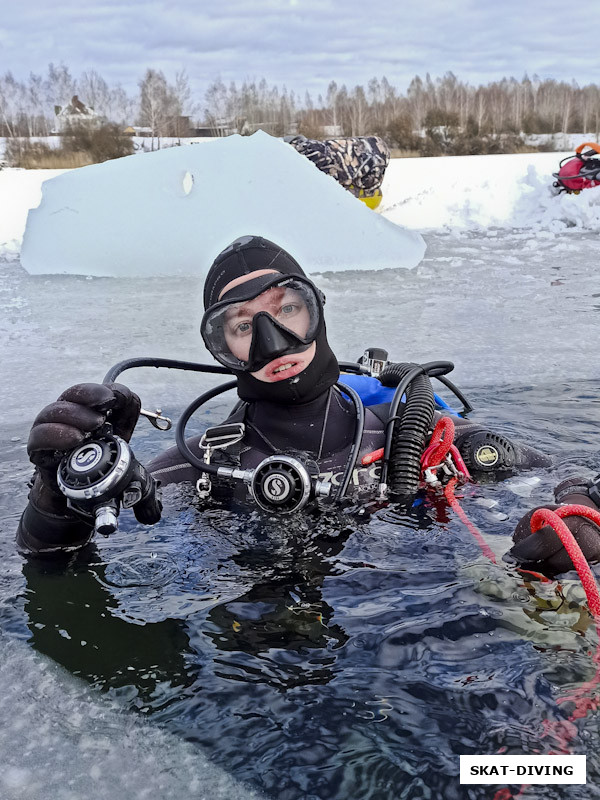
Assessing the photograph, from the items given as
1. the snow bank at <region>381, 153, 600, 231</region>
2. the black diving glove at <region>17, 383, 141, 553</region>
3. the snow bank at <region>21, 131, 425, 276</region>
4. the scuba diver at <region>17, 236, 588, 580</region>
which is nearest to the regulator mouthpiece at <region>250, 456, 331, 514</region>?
the scuba diver at <region>17, 236, 588, 580</region>

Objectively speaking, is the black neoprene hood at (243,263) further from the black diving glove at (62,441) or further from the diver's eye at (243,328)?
the black diving glove at (62,441)

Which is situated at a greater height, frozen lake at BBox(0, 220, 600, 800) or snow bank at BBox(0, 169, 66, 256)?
snow bank at BBox(0, 169, 66, 256)

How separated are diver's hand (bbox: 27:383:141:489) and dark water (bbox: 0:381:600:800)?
0.47 m

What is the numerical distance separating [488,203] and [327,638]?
41.4 ft

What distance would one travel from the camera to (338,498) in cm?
254

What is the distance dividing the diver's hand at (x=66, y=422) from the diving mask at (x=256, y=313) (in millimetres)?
441

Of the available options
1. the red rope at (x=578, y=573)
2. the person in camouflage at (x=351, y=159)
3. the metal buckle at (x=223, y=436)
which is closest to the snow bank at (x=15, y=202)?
the person in camouflage at (x=351, y=159)

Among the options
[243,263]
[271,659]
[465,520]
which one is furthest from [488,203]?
[271,659]

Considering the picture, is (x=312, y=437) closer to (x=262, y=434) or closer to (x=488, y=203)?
(x=262, y=434)

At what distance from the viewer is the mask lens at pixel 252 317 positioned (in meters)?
2.56

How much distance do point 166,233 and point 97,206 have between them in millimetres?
895

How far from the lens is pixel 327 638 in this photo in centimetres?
200

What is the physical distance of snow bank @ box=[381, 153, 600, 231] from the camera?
466 inches

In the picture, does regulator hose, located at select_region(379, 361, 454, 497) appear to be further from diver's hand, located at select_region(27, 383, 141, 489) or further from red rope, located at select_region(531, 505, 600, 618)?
diver's hand, located at select_region(27, 383, 141, 489)
